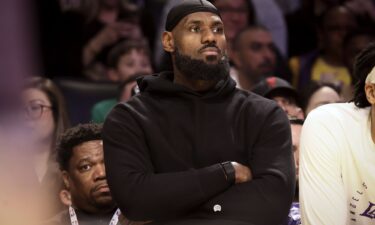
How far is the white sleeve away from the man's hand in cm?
20

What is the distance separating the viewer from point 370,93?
245 cm

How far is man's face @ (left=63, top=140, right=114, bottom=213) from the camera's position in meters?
3.03

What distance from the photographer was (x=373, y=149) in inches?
95.0

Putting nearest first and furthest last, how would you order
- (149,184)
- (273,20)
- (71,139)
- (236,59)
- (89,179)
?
(149,184) < (89,179) < (71,139) < (236,59) < (273,20)

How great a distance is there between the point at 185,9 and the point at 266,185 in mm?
732

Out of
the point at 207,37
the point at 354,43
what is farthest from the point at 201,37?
the point at 354,43

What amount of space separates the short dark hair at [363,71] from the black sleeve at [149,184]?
0.62 m

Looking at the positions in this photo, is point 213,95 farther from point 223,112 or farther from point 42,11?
point 42,11

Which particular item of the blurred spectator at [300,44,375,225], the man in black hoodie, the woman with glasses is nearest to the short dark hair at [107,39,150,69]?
the woman with glasses

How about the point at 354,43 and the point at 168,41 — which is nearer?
the point at 168,41

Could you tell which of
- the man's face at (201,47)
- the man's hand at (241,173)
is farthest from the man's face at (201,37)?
the man's hand at (241,173)

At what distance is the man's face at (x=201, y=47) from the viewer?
8.38ft

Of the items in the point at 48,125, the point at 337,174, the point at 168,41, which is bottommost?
the point at 48,125

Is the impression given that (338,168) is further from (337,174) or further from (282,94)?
(282,94)
